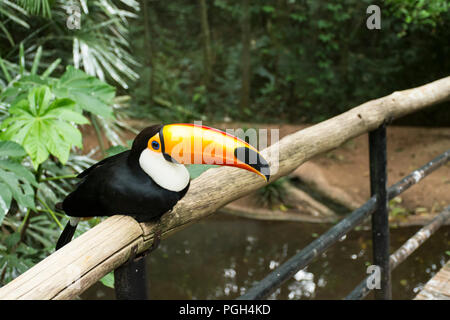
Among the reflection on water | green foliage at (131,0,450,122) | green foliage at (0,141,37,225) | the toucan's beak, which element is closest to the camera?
the toucan's beak

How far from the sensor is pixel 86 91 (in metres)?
1.65

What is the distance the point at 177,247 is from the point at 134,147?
10.9 ft

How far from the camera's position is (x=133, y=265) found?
1008 mm

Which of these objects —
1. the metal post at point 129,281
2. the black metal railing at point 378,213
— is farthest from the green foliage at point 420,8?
the metal post at point 129,281

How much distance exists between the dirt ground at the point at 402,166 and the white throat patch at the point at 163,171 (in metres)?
3.52

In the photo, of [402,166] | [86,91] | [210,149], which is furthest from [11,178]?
[402,166]

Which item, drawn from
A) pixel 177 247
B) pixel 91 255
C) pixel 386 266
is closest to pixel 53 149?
pixel 91 255

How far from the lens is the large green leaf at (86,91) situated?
1620 millimetres

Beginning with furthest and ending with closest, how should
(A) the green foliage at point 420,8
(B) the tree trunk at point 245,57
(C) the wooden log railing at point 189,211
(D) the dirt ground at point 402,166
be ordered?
(B) the tree trunk at point 245,57, (D) the dirt ground at point 402,166, (A) the green foliage at point 420,8, (C) the wooden log railing at point 189,211

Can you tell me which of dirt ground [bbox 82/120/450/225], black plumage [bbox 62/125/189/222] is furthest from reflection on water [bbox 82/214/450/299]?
black plumage [bbox 62/125/189/222]

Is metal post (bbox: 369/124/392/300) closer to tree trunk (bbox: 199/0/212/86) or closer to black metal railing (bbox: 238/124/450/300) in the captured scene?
black metal railing (bbox: 238/124/450/300)

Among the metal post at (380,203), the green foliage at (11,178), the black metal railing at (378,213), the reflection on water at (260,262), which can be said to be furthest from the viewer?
the reflection on water at (260,262)

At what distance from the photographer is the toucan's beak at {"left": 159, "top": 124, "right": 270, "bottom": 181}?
3.18 ft

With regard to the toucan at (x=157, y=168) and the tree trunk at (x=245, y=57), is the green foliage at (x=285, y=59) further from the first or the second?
the toucan at (x=157, y=168)
